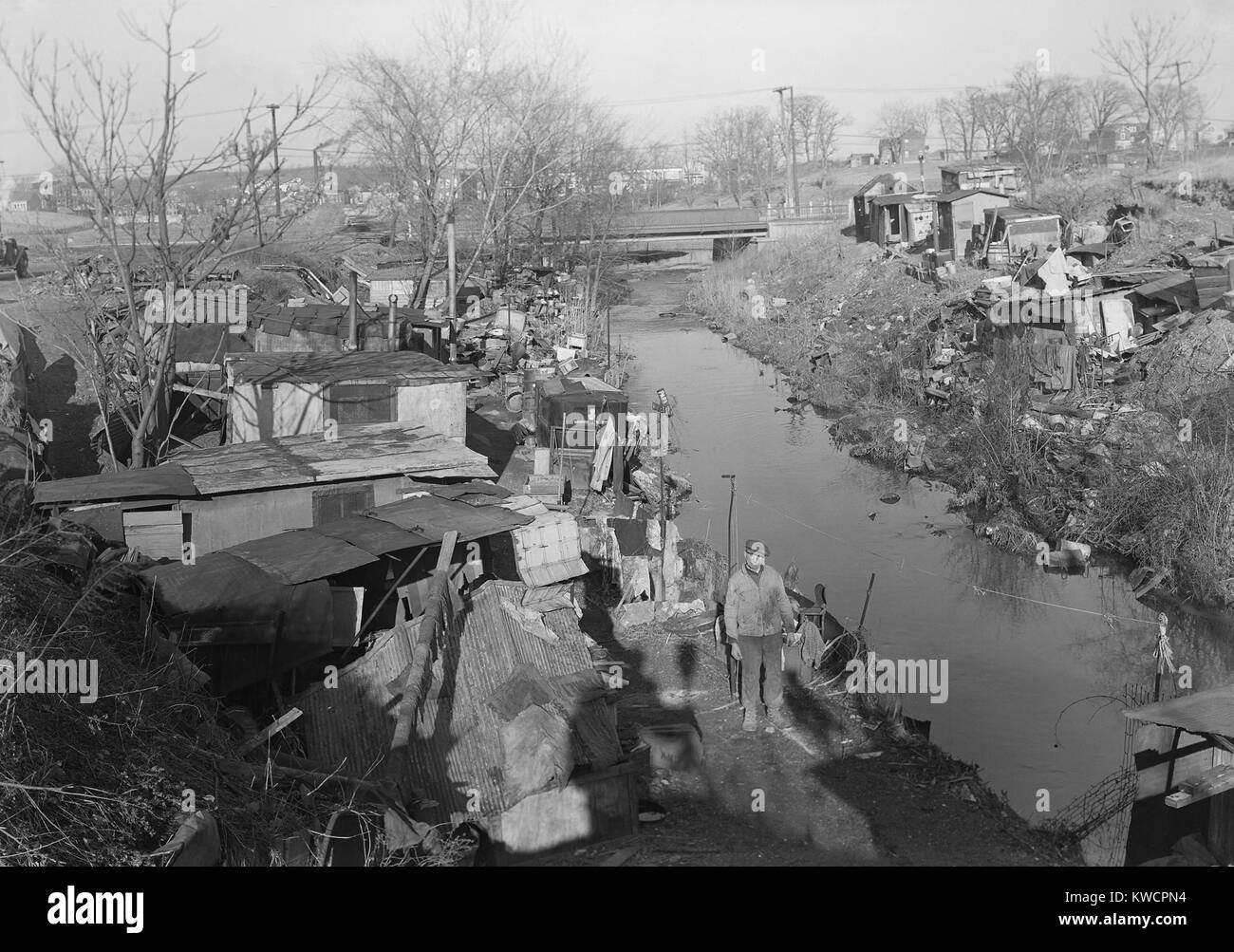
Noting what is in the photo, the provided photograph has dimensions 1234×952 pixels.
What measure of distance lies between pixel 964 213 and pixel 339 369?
23491mm

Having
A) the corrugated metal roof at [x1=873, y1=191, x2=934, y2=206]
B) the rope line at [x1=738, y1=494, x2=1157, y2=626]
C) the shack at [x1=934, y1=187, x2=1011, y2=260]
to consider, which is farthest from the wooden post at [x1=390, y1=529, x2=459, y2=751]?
the corrugated metal roof at [x1=873, y1=191, x2=934, y2=206]

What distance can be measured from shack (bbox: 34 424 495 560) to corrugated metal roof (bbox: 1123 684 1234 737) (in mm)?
5773

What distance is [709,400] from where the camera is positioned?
914 inches

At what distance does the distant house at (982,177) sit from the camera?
3403cm

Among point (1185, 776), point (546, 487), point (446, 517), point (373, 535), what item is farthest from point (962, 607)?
point (373, 535)

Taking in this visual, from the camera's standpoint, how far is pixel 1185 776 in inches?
231

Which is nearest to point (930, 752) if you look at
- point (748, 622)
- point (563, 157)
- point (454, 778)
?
point (748, 622)

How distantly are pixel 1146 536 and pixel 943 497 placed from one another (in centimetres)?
393

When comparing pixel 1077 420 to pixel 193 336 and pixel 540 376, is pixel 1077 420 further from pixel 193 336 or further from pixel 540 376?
pixel 193 336

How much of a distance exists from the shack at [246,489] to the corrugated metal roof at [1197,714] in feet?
18.9

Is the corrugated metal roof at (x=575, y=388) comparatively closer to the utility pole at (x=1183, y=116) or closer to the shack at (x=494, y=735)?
the shack at (x=494, y=735)

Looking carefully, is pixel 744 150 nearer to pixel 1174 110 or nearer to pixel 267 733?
pixel 1174 110
